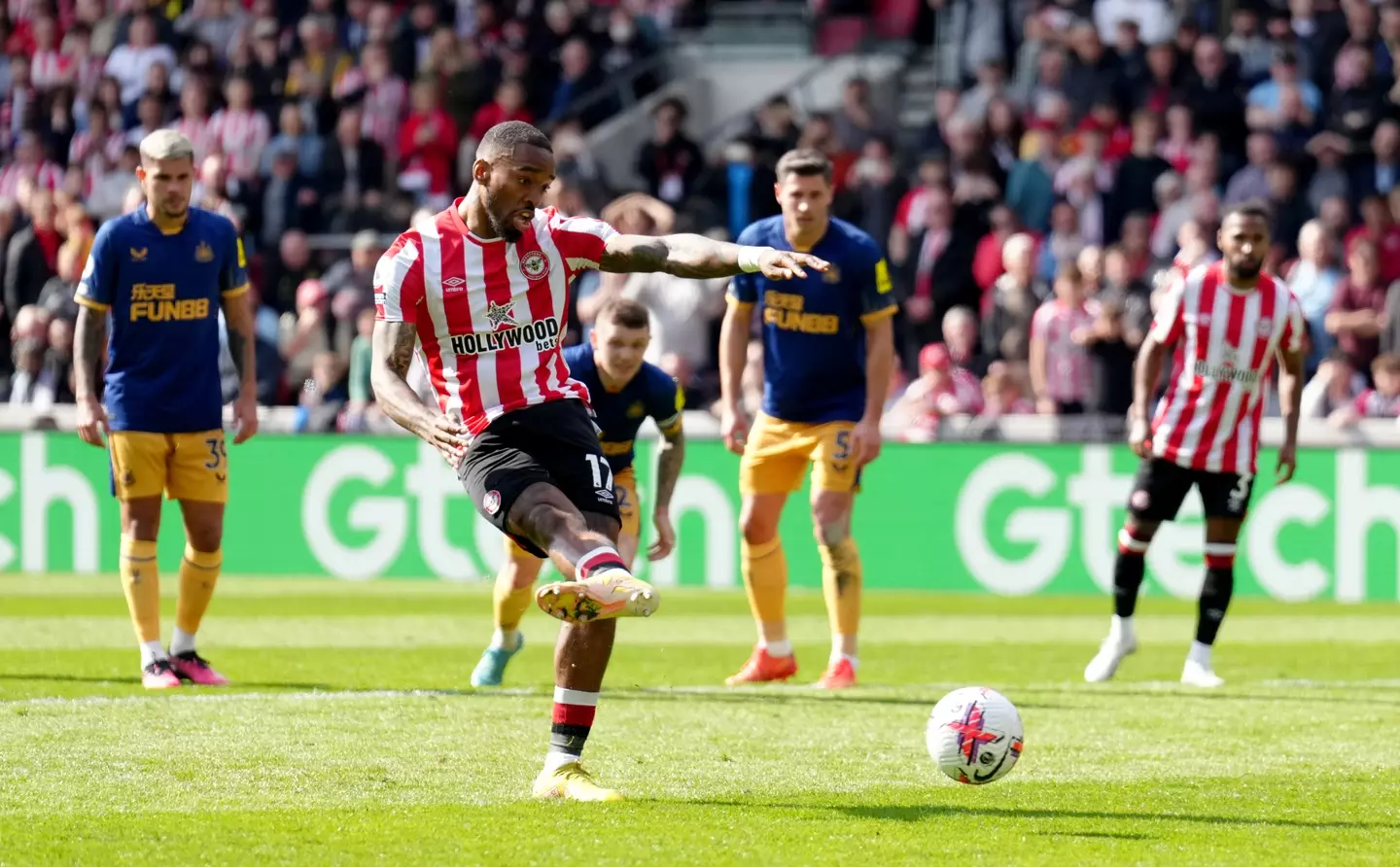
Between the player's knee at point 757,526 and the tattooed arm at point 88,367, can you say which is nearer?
the tattooed arm at point 88,367

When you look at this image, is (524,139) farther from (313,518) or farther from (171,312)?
(313,518)

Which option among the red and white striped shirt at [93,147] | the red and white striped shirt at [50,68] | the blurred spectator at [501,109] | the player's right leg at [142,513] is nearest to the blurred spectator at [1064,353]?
the blurred spectator at [501,109]

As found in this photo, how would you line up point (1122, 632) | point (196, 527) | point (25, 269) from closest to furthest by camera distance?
1. point (196, 527)
2. point (1122, 632)
3. point (25, 269)

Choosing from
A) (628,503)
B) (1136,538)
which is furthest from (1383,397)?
(628,503)

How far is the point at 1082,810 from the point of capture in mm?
6340

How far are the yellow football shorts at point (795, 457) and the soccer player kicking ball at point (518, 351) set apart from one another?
3.19 metres

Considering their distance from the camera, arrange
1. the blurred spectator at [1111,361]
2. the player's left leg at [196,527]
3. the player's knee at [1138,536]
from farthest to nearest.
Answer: the blurred spectator at [1111,361] < the player's knee at [1138,536] < the player's left leg at [196,527]

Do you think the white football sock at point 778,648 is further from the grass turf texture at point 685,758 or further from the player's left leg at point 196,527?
the player's left leg at point 196,527

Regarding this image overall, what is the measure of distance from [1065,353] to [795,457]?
21.2 feet

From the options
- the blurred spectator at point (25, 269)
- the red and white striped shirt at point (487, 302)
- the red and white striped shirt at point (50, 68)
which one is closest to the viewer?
the red and white striped shirt at point (487, 302)

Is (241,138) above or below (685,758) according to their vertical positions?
above

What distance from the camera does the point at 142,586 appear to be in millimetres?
9367

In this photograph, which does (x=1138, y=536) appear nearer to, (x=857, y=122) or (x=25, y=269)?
(x=857, y=122)

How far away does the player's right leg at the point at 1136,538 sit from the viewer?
10.2 metres
